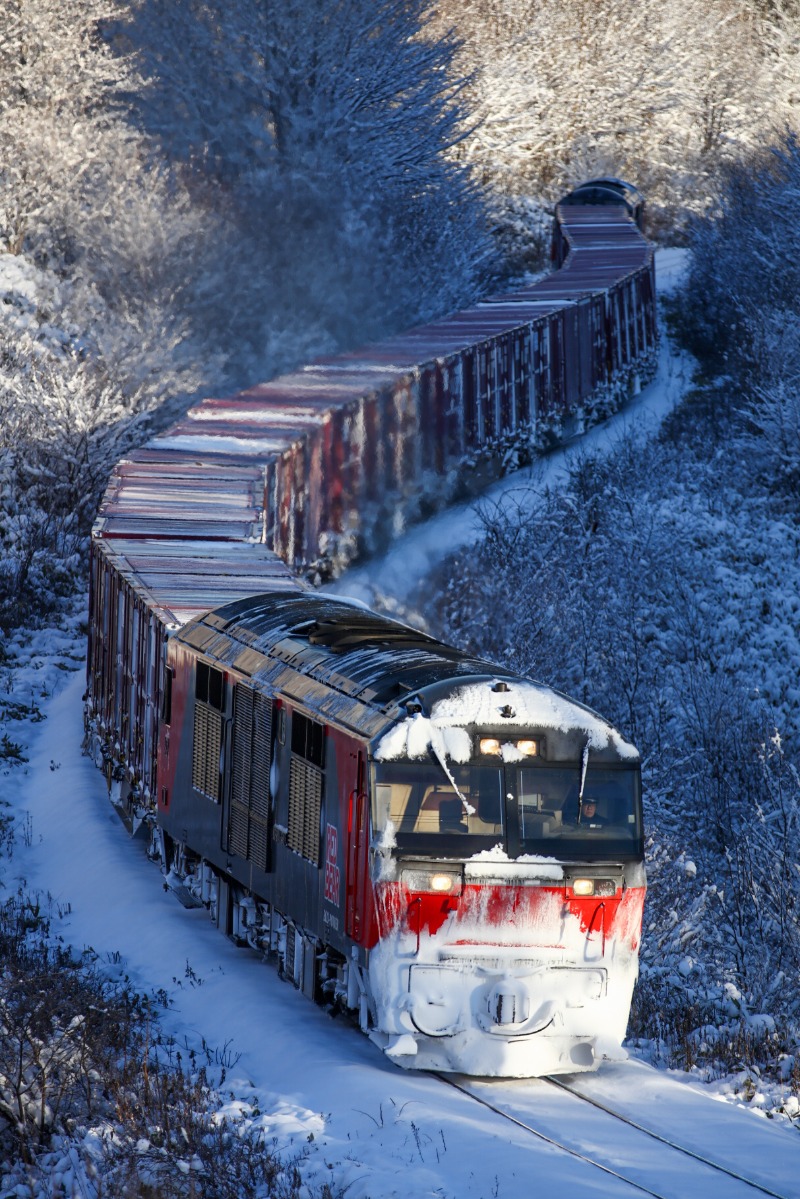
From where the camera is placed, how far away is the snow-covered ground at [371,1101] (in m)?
10.3

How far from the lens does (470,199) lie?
5053 cm

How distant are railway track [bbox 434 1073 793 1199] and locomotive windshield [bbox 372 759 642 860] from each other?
164 centimetres

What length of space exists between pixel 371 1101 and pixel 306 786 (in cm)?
264

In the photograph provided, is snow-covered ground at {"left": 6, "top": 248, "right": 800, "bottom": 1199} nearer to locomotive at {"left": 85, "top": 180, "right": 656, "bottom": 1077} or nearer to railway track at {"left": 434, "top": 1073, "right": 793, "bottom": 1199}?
railway track at {"left": 434, "top": 1073, "right": 793, "bottom": 1199}

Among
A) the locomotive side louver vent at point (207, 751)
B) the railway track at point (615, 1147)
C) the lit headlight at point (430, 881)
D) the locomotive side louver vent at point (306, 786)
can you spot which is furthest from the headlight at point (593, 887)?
the locomotive side louver vent at point (207, 751)

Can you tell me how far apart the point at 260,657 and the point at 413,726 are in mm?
2719

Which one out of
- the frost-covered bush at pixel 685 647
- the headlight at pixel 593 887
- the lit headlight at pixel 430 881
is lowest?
the frost-covered bush at pixel 685 647

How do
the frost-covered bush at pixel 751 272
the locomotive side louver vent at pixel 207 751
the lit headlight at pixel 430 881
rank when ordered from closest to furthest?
the lit headlight at pixel 430 881, the locomotive side louver vent at pixel 207 751, the frost-covered bush at pixel 751 272

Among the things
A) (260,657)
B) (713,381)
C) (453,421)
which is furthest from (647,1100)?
(713,381)

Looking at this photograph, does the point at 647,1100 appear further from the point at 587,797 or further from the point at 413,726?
the point at 413,726

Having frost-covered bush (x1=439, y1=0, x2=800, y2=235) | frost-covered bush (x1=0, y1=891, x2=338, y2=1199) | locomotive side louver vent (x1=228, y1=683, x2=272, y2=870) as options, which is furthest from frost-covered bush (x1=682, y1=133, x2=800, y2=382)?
frost-covered bush (x1=0, y1=891, x2=338, y2=1199)

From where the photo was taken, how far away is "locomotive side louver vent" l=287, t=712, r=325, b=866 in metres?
12.8

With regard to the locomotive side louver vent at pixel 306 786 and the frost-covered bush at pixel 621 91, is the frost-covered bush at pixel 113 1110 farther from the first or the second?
the frost-covered bush at pixel 621 91

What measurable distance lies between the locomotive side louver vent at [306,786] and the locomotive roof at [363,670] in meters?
0.20
